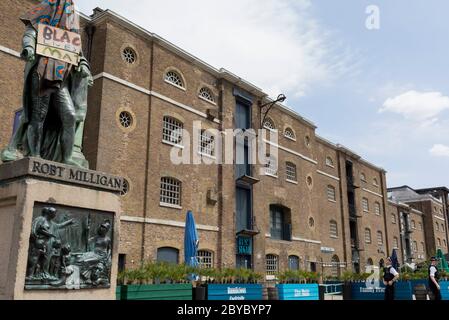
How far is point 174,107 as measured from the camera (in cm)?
2169

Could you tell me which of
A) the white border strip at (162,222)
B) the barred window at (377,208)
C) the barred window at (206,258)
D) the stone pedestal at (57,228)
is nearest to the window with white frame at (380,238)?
the barred window at (377,208)

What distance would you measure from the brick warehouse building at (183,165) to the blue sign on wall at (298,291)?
591 centimetres

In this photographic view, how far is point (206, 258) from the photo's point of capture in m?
22.3

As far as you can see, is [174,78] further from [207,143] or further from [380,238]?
[380,238]

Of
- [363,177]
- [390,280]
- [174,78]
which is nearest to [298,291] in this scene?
[390,280]

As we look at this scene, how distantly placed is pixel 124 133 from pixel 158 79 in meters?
3.66

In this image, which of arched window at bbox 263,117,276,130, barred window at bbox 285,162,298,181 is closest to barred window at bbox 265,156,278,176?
barred window at bbox 285,162,298,181

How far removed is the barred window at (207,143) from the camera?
23.0 meters

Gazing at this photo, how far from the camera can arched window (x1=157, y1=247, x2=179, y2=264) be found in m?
19.4

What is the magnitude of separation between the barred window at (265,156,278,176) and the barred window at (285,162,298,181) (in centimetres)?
183

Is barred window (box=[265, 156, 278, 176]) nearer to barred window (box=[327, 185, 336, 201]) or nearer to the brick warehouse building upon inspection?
the brick warehouse building

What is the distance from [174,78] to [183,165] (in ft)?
15.0

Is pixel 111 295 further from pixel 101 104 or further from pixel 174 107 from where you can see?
pixel 174 107
